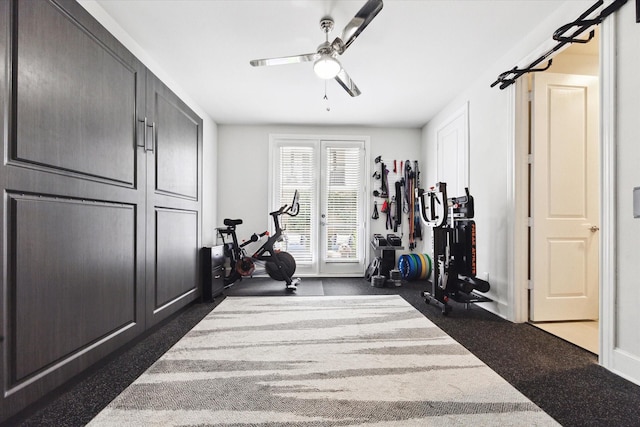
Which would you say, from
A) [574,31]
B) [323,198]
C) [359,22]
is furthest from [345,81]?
[323,198]

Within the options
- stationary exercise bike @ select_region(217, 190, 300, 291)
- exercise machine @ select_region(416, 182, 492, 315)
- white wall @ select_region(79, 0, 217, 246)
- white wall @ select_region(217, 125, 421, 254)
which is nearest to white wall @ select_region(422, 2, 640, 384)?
exercise machine @ select_region(416, 182, 492, 315)

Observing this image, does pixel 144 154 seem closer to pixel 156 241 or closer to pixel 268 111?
pixel 156 241

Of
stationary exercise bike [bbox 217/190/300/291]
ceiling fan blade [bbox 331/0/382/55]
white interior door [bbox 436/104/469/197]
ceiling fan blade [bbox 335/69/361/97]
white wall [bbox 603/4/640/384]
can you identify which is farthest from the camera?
stationary exercise bike [bbox 217/190/300/291]

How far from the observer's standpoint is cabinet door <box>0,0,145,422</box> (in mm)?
1435

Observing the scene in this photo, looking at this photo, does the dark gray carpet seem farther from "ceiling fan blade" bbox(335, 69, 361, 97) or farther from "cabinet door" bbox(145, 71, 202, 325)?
"ceiling fan blade" bbox(335, 69, 361, 97)

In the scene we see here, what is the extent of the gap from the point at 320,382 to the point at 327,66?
217 centimetres

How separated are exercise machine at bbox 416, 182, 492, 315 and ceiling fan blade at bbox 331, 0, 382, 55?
5.72ft

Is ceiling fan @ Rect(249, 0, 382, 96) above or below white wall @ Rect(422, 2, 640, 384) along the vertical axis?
above

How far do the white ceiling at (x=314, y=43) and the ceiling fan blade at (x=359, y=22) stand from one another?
275 millimetres

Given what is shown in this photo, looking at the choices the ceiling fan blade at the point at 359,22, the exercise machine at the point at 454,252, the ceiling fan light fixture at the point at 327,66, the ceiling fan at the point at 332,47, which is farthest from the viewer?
the exercise machine at the point at 454,252

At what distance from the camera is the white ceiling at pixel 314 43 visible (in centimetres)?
230

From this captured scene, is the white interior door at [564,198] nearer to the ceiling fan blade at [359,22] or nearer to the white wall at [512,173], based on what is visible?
the white wall at [512,173]

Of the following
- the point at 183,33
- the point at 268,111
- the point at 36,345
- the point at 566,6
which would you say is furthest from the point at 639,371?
the point at 268,111

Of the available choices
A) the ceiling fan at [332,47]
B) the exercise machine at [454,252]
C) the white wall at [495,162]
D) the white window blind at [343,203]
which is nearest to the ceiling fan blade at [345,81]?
the ceiling fan at [332,47]
